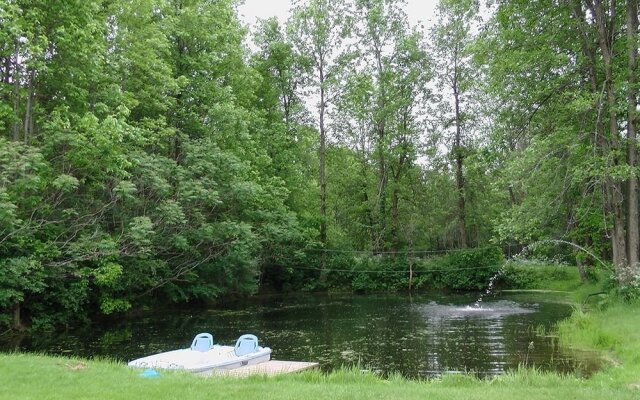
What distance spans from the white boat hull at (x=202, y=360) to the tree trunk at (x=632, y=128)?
12488mm

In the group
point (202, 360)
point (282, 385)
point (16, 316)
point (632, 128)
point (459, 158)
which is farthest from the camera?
point (459, 158)

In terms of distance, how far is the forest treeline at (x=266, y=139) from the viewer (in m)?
17.8

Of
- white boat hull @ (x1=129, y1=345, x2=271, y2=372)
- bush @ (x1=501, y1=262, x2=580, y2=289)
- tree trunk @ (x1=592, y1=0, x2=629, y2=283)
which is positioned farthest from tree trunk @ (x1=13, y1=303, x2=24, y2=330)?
bush @ (x1=501, y1=262, x2=580, y2=289)

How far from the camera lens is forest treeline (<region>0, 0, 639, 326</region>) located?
17781 millimetres

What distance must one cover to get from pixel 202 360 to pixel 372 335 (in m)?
7.43

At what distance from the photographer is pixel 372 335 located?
1878 cm

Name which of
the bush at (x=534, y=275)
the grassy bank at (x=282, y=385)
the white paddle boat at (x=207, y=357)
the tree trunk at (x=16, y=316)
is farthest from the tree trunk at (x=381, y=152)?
the grassy bank at (x=282, y=385)

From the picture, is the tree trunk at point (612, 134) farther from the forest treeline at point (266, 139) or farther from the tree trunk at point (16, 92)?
the tree trunk at point (16, 92)

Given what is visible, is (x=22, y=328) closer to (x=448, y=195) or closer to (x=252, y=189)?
(x=252, y=189)

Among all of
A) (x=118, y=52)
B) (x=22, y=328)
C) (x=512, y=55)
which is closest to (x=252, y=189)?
(x=118, y=52)

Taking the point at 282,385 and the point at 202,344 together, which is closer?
the point at 282,385

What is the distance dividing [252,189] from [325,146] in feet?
68.1

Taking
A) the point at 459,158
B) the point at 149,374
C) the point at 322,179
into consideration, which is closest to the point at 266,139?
the point at 322,179

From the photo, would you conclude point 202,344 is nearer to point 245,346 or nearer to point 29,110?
point 245,346
